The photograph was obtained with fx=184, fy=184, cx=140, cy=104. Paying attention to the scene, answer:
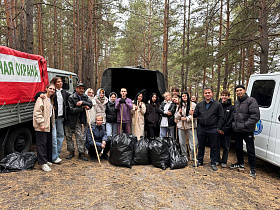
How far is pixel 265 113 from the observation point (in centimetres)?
397

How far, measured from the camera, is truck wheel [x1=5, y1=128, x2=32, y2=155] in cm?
409

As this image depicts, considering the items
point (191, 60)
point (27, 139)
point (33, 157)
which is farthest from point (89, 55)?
point (33, 157)

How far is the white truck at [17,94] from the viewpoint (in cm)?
375

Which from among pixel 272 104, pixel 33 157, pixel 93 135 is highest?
pixel 272 104

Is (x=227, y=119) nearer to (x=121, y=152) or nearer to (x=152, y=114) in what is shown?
(x=152, y=114)

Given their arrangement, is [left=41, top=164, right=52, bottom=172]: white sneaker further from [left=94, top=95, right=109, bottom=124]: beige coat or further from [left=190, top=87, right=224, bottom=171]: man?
[left=190, top=87, right=224, bottom=171]: man

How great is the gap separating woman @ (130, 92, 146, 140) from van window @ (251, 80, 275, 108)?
2804 millimetres

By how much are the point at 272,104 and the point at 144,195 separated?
125 inches

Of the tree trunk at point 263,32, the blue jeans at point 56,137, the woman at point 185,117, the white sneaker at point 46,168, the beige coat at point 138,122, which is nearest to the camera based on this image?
the white sneaker at point 46,168

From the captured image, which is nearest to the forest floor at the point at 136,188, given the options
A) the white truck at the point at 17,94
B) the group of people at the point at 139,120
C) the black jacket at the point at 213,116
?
the group of people at the point at 139,120

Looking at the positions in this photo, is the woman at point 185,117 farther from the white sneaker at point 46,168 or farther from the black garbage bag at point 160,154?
the white sneaker at point 46,168

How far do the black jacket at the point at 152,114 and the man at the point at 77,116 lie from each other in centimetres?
166

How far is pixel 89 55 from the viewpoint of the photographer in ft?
34.5

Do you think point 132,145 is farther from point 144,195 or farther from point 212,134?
point 212,134
